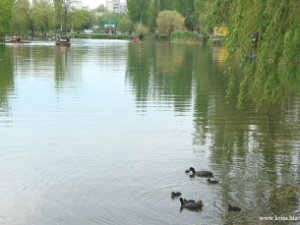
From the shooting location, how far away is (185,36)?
10844 cm

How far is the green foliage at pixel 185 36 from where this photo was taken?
10594 centimetres

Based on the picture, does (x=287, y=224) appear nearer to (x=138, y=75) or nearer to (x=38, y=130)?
(x=38, y=130)

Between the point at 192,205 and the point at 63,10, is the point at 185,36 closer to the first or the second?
the point at 63,10

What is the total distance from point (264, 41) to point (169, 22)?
109 metres

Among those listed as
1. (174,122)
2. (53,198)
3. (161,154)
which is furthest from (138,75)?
(53,198)

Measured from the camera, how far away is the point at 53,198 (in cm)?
1166

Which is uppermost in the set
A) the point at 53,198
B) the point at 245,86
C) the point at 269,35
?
the point at 269,35

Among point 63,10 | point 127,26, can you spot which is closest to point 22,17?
point 63,10

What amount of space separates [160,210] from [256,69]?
3367 millimetres

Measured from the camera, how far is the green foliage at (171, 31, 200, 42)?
106 metres

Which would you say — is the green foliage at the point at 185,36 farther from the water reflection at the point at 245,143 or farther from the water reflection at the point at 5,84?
the water reflection at the point at 245,143

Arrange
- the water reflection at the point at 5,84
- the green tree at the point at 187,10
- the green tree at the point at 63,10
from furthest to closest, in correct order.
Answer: the green tree at the point at 63,10
the green tree at the point at 187,10
the water reflection at the point at 5,84

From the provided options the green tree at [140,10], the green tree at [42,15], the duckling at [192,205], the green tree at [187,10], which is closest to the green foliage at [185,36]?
the green tree at [187,10]

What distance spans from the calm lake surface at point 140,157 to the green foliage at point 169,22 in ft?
291
